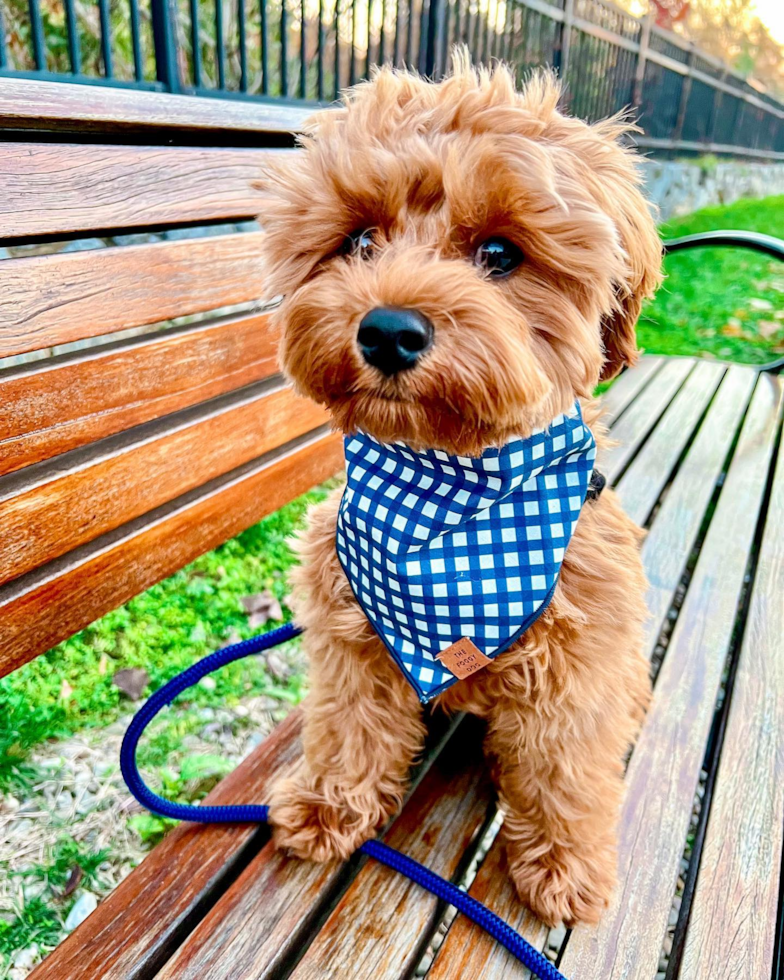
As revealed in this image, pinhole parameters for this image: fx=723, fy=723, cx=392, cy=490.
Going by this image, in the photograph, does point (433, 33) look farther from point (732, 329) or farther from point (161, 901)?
point (732, 329)

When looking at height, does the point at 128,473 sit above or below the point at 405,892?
above

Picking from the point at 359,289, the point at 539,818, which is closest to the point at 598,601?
the point at 539,818

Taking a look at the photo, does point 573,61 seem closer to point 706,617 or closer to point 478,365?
point 706,617

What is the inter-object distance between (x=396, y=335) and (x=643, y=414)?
9.72ft

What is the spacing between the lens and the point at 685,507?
2.95 meters

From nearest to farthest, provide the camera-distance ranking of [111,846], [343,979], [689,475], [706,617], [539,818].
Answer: [343,979] → [539,818] → [111,846] → [706,617] → [689,475]

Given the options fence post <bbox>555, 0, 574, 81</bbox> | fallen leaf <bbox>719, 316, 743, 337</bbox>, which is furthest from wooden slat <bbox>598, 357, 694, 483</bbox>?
fence post <bbox>555, 0, 574, 81</bbox>

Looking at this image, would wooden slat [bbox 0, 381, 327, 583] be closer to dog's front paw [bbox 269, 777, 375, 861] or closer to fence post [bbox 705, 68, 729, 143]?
dog's front paw [bbox 269, 777, 375, 861]

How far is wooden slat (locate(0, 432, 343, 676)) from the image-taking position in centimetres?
165

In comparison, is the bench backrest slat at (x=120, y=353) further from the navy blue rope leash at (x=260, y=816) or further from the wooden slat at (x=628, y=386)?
the wooden slat at (x=628, y=386)

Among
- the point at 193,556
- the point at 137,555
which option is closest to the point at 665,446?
the point at 193,556

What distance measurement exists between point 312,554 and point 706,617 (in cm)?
140

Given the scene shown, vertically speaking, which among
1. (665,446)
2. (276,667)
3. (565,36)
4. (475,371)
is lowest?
(276,667)

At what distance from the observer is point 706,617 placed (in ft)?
7.65
